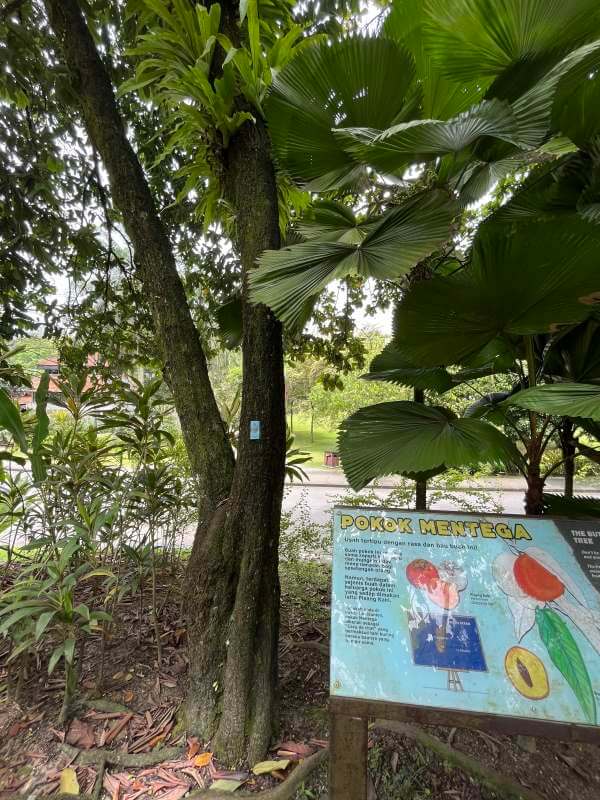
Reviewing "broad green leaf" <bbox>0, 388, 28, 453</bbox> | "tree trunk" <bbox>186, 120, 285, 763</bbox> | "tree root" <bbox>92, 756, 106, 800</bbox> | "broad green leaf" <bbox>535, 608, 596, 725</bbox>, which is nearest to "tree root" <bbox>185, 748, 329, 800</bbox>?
"tree trunk" <bbox>186, 120, 285, 763</bbox>

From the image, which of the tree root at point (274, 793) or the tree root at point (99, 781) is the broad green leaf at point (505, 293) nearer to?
the tree root at point (274, 793)

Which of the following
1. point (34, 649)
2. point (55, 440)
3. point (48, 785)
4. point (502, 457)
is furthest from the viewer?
point (55, 440)

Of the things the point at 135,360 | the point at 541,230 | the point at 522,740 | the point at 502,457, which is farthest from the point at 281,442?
the point at 135,360

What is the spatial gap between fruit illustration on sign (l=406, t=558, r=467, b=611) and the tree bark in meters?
0.81

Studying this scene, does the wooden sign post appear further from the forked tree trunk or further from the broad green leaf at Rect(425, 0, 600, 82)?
the broad green leaf at Rect(425, 0, 600, 82)

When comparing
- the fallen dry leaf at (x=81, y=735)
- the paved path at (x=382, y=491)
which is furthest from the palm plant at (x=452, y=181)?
the paved path at (x=382, y=491)

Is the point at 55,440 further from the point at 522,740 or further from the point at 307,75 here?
the point at 522,740

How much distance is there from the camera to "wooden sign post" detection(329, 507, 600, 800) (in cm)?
89

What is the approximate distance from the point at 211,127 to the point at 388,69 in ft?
2.20

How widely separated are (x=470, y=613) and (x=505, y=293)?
838mm

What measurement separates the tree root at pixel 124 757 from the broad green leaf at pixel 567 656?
1.35m

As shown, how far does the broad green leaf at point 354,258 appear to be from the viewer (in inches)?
41.5

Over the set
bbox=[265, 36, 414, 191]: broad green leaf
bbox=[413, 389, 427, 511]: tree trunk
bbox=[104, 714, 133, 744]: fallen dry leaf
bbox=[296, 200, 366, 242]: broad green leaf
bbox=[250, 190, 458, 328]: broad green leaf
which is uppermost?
bbox=[265, 36, 414, 191]: broad green leaf

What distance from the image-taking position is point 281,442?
1.50 metres
